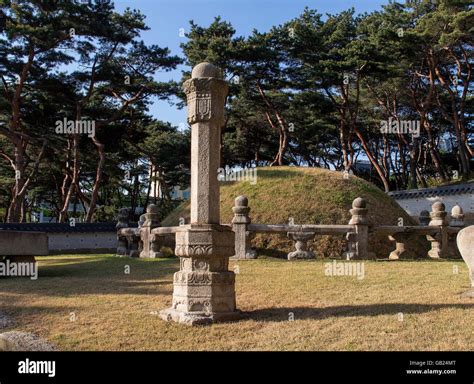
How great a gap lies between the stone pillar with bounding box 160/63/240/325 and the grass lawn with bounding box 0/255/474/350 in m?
0.37

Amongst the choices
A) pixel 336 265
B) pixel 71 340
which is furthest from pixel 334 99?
pixel 71 340

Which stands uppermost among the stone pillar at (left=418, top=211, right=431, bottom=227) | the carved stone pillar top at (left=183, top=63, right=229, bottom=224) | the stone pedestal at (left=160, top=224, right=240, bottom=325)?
the carved stone pillar top at (left=183, top=63, right=229, bottom=224)

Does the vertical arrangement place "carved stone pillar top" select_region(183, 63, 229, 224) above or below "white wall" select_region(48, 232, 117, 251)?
above

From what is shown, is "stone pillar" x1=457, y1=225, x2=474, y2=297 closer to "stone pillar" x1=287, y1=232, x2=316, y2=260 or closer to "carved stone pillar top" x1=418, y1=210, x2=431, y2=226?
"stone pillar" x1=287, y1=232, x2=316, y2=260

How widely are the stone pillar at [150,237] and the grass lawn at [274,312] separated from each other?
440cm

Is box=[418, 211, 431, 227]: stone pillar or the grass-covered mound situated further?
box=[418, 211, 431, 227]: stone pillar

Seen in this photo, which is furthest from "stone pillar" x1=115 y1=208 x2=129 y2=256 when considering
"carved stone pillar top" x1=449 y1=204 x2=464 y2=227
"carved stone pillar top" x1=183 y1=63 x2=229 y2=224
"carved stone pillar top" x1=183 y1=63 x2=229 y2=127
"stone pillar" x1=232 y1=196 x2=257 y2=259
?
"carved stone pillar top" x1=183 y1=63 x2=229 y2=127

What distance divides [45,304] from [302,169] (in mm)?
12224

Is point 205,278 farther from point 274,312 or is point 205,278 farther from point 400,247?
point 400,247

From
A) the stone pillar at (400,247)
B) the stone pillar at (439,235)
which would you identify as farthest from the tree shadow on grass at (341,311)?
the stone pillar at (439,235)

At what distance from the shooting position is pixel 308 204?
52.9ft

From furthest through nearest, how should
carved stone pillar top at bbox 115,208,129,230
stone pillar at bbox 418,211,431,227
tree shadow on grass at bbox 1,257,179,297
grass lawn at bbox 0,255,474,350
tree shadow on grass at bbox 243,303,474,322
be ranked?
carved stone pillar top at bbox 115,208,129,230
stone pillar at bbox 418,211,431,227
tree shadow on grass at bbox 1,257,179,297
tree shadow on grass at bbox 243,303,474,322
grass lawn at bbox 0,255,474,350

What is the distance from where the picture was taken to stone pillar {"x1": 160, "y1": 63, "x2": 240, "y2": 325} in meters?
6.55
